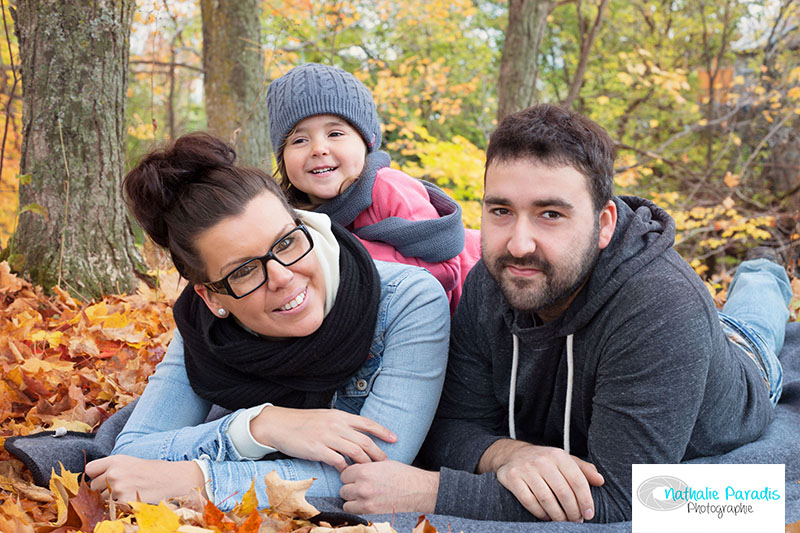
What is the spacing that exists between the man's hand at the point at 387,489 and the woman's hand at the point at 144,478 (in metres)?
0.45

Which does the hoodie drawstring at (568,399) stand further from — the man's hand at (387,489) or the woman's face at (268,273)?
the woman's face at (268,273)

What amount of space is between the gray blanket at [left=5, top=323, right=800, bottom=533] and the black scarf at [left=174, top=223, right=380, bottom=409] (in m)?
0.36

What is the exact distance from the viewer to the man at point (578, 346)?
1923 millimetres

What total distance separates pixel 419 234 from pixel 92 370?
5.30ft

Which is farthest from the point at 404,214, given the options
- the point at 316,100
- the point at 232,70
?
the point at 232,70

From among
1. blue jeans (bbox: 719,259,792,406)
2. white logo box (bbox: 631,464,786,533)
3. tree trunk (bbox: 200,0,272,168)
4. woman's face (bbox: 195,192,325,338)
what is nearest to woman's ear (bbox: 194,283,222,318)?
woman's face (bbox: 195,192,325,338)

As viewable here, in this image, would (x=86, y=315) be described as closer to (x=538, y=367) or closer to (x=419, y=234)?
(x=419, y=234)

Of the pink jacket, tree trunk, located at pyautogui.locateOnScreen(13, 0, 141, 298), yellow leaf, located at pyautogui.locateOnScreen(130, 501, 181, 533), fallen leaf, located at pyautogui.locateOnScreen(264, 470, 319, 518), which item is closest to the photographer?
yellow leaf, located at pyautogui.locateOnScreen(130, 501, 181, 533)

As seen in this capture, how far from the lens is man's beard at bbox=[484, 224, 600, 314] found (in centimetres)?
200

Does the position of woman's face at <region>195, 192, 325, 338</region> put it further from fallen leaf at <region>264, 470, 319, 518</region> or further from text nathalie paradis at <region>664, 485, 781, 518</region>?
text nathalie paradis at <region>664, 485, 781, 518</region>

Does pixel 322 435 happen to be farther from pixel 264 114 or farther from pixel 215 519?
pixel 264 114

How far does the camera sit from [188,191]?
7.03ft

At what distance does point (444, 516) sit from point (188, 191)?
1.25 m

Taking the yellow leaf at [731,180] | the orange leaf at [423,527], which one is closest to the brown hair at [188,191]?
the orange leaf at [423,527]
